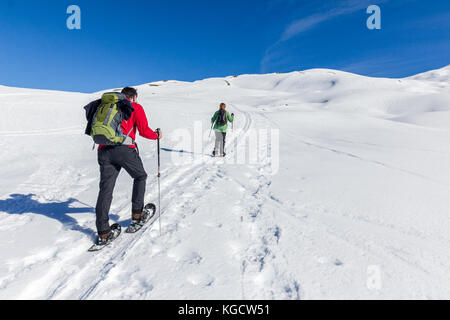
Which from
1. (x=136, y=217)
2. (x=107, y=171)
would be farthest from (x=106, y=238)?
(x=107, y=171)

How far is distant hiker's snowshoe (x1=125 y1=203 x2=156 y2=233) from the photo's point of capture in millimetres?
3310

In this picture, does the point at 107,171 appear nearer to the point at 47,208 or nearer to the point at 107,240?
the point at 107,240

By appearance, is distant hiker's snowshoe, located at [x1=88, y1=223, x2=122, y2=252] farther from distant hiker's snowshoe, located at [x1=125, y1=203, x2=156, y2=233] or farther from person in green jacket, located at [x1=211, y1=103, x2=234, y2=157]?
person in green jacket, located at [x1=211, y1=103, x2=234, y2=157]

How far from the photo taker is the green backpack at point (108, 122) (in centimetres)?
276

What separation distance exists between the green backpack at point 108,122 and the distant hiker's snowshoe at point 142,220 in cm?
127

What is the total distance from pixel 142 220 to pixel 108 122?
1.59 m

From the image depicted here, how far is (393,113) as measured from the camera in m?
25.8

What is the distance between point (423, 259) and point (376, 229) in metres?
0.64

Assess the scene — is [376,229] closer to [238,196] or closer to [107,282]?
[238,196]

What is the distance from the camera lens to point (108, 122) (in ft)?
9.07

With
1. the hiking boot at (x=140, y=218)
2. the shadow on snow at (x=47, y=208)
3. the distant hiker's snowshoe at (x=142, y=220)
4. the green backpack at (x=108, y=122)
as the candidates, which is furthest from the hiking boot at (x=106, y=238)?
the green backpack at (x=108, y=122)

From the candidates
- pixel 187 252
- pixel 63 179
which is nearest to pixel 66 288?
pixel 187 252

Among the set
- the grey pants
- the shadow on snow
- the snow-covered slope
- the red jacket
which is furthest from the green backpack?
the grey pants

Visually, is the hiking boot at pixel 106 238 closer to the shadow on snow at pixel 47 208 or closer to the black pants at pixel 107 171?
the black pants at pixel 107 171
